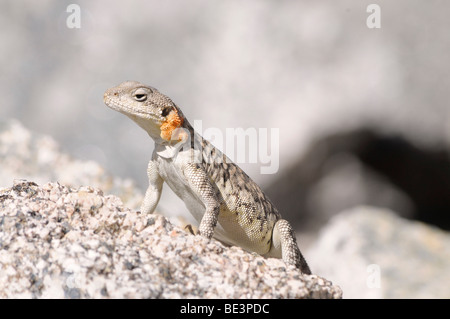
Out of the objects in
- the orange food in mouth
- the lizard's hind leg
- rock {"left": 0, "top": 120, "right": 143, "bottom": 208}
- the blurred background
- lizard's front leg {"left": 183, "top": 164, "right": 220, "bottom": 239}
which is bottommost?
the lizard's hind leg

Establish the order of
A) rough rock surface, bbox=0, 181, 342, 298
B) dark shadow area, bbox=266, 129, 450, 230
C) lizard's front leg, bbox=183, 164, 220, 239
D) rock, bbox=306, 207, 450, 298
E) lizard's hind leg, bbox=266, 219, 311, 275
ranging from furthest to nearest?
dark shadow area, bbox=266, 129, 450, 230 → rock, bbox=306, 207, 450, 298 → lizard's hind leg, bbox=266, 219, 311, 275 → lizard's front leg, bbox=183, 164, 220, 239 → rough rock surface, bbox=0, 181, 342, 298

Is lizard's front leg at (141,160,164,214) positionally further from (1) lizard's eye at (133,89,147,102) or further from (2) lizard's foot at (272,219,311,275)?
(2) lizard's foot at (272,219,311,275)

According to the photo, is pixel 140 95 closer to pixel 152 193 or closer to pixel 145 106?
pixel 145 106

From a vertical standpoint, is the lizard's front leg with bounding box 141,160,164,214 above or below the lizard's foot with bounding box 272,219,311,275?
above

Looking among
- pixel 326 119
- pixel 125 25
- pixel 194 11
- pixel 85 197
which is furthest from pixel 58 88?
pixel 85 197

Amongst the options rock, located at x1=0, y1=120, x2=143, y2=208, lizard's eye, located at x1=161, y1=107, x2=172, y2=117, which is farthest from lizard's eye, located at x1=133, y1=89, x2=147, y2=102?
rock, located at x1=0, y1=120, x2=143, y2=208

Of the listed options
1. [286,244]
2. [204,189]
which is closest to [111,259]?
[204,189]

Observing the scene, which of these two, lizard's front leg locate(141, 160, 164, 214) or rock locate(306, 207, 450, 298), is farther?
rock locate(306, 207, 450, 298)

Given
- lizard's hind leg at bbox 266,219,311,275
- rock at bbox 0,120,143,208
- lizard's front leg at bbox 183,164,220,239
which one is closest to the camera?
lizard's front leg at bbox 183,164,220,239
